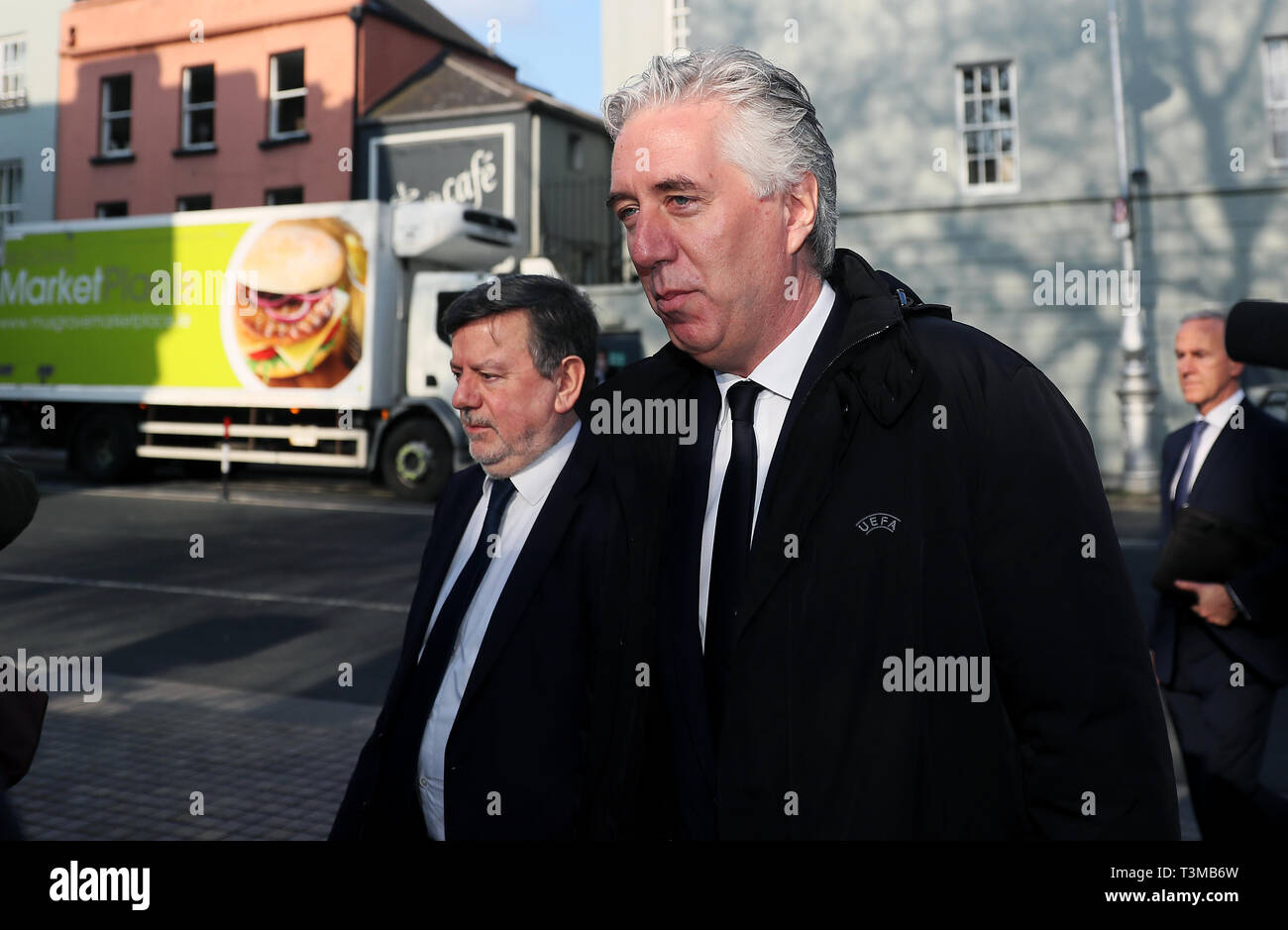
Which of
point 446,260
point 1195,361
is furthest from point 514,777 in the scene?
point 446,260

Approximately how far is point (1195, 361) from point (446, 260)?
14219mm

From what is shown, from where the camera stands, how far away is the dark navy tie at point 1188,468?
13.5 feet

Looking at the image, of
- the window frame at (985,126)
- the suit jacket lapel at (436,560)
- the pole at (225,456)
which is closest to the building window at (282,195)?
the pole at (225,456)

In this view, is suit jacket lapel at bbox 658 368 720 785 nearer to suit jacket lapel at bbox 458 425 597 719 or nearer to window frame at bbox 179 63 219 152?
suit jacket lapel at bbox 458 425 597 719

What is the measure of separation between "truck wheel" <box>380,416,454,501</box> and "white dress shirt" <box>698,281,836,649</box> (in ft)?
Result: 46.9

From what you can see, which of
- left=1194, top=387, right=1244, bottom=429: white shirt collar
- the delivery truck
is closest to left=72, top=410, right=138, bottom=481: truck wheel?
the delivery truck

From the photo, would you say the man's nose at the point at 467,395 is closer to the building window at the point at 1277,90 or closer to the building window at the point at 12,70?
the building window at the point at 1277,90

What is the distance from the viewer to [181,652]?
7.80 meters

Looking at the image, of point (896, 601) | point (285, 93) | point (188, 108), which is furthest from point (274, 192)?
point (896, 601)

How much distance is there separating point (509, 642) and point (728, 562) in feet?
2.38

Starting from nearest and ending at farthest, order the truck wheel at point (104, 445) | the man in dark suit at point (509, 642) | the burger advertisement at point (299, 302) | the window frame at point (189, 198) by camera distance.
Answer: the man in dark suit at point (509, 642), the burger advertisement at point (299, 302), the truck wheel at point (104, 445), the window frame at point (189, 198)

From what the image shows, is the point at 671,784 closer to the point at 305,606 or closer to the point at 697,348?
the point at 697,348

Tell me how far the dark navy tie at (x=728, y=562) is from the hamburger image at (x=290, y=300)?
1565 centimetres

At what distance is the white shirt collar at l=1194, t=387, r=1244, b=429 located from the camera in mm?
4055
